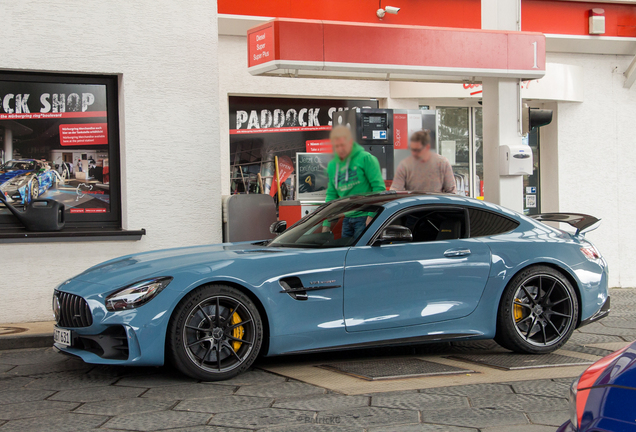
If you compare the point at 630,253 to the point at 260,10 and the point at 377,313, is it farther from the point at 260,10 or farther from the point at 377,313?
the point at 377,313

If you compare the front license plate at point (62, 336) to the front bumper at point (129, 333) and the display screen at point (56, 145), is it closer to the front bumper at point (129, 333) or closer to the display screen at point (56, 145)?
the front bumper at point (129, 333)

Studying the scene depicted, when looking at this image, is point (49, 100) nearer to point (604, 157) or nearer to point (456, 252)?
point (456, 252)

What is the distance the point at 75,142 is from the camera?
8266 mm

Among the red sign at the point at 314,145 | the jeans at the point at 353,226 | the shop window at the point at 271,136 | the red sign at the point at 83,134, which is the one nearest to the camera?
the jeans at the point at 353,226

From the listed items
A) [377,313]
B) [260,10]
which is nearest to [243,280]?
[377,313]

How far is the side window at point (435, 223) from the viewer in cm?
537

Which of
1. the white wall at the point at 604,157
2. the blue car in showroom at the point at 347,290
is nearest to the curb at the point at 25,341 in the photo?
the blue car in showroom at the point at 347,290

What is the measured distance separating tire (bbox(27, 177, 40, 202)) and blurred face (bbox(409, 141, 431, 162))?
14.4 ft

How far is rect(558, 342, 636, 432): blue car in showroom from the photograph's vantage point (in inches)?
75.7

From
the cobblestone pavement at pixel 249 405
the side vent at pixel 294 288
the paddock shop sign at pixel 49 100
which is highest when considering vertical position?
the paddock shop sign at pixel 49 100

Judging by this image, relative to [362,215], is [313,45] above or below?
above

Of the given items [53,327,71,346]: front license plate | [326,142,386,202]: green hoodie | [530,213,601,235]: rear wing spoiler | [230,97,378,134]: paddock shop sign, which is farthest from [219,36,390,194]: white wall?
[53,327,71,346]: front license plate

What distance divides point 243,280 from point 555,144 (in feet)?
29.4

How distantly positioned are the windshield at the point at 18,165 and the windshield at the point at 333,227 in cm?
381
